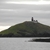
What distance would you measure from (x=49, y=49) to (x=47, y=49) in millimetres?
900

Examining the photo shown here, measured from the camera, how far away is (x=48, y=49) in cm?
10369

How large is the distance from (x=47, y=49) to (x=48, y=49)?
434mm

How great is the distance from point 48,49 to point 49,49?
18.4 inches

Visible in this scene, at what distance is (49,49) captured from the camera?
339 ft

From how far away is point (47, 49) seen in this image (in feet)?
341
